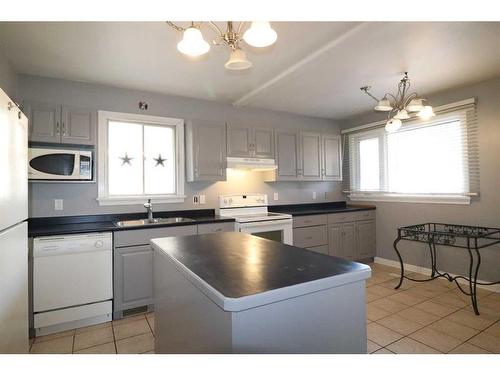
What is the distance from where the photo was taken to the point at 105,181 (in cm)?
303

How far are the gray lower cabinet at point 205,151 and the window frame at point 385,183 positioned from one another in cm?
237

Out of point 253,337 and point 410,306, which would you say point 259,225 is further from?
point 253,337

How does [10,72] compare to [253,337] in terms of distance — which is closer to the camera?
[253,337]

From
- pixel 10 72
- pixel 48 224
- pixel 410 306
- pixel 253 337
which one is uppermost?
pixel 10 72

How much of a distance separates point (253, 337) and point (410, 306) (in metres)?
2.54

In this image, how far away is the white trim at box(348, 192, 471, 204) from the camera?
3312 mm

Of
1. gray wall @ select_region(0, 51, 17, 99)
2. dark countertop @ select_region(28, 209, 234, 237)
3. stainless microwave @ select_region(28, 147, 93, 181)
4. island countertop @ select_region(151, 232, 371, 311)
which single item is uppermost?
gray wall @ select_region(0, 51, 17, 99)

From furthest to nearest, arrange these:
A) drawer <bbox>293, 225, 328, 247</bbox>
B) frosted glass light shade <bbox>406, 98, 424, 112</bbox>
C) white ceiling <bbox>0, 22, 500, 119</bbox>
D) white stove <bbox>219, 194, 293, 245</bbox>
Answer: drawer <bbox>293, 225, 328, 247</bbox> → white stove <bbox>219, 194, 293, 245</bbox> → frosted glass light shade <bbox>406, 98, 424, 112</bbox> → white ceiling <bbox>0, 22, 500, 119</bbox>

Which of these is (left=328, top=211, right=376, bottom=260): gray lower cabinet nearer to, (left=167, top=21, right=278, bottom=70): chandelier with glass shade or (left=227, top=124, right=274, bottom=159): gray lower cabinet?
(left=227, top=124, right=274, bottom=159): gray lower cabinet

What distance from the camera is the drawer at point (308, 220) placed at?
3.63 m

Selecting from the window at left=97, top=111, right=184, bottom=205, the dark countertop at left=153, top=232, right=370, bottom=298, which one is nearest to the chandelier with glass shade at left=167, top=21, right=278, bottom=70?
the dark countertop at left=153, top=232, right=370, bottom=298

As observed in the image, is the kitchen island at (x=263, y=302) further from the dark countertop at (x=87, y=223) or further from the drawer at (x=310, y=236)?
the drawer at (x=310, y=236)

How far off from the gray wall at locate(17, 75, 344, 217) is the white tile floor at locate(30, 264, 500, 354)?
1239 millimetres
